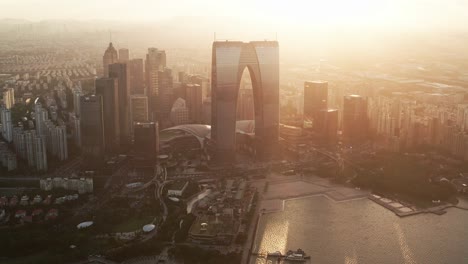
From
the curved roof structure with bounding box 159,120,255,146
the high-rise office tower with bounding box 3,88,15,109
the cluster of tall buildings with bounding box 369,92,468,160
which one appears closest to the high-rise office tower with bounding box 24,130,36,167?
the curved roof structure with bounding box 159,120,255,146

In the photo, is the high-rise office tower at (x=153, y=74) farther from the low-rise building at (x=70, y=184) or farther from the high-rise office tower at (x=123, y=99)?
the low-rise building at (x=70, y=184)

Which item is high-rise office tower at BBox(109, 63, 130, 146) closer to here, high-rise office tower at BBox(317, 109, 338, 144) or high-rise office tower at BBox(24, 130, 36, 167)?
high-rise office tower at BBox(24, 130, 36, 167)

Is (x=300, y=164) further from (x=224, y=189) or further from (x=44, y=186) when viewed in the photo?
(x=44, y=186)

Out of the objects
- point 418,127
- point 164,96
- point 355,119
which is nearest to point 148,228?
point 355,119

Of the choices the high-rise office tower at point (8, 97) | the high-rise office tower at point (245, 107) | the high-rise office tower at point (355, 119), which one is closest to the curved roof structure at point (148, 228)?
the high-rise office tower at point (355, 119)

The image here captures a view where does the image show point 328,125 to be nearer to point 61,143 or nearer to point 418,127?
point 418,127

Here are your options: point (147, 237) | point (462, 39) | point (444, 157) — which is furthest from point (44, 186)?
point (462, 39)

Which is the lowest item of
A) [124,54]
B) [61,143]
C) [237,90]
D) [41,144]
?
[61,143]
